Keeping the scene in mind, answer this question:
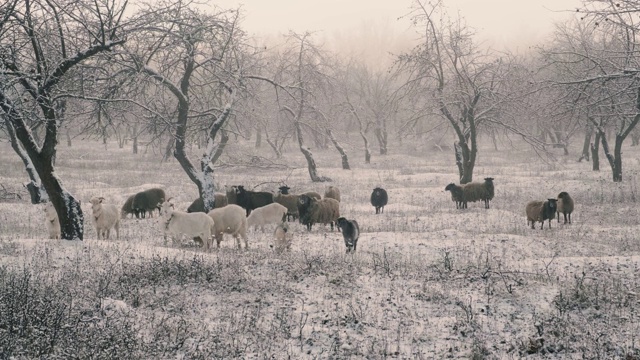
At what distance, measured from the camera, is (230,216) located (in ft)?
41.6

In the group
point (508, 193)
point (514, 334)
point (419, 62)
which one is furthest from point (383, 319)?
point (419, 62)

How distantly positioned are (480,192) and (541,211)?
190 inches

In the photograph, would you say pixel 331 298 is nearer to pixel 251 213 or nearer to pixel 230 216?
pixel 230 216

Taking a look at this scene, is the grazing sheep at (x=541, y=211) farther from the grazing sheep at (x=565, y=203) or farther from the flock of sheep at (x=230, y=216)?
the flock of sheep at (x=230, y=216)

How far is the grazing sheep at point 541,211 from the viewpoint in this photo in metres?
15.5

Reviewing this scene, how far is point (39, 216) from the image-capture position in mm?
17984

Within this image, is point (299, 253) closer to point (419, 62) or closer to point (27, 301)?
point (27, 301)

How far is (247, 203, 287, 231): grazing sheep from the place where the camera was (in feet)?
48.6

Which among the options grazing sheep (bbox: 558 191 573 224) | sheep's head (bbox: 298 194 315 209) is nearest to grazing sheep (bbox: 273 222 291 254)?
sheep's head (bbox: 298 194 315 209)

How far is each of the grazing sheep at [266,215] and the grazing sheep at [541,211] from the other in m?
7.16

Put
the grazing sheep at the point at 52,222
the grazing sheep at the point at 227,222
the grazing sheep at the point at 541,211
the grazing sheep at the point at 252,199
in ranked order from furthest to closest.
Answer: the grazing sheep at the point at 252,199 → the grazing sheep at the point at 541,211 → the grazing sheep at the point at 227,222 → the grazing sheep at the point at 52,222

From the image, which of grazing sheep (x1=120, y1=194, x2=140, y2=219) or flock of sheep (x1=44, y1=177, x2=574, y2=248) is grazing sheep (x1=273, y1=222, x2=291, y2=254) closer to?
flock of sheep (x1=44, y1=177, x2=574, y2=248)

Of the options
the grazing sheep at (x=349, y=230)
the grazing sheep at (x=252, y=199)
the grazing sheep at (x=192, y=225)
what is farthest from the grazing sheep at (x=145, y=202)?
the grazing sheep at (x=349, y=230)

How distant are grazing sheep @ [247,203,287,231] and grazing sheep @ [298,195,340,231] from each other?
1.12 meters
